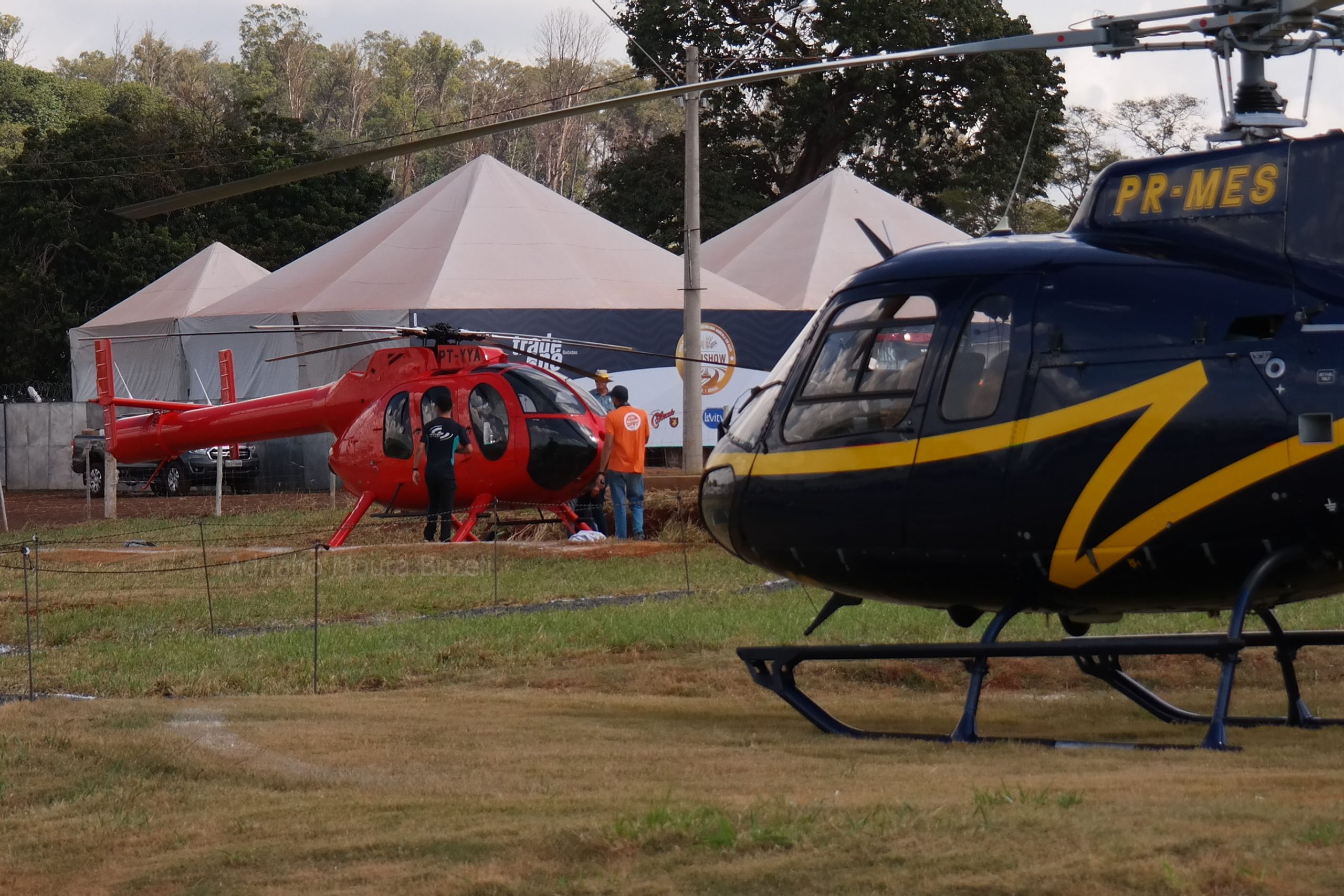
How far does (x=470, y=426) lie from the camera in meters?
20.3

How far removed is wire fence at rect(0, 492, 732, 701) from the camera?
13.7 m

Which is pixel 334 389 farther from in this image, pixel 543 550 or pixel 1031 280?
pixel 1031 280

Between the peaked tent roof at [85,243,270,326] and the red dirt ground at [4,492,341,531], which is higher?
the peaked tent roof at [85,243,270,326]

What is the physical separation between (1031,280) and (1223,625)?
254 inches

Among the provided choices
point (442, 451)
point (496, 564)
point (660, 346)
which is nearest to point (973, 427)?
point (496, 564)

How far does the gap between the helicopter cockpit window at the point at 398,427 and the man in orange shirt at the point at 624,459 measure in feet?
8.46

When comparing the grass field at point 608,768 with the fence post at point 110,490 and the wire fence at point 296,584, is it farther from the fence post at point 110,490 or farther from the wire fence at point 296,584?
the fence post at point 110,490

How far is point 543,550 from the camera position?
19.5 metres

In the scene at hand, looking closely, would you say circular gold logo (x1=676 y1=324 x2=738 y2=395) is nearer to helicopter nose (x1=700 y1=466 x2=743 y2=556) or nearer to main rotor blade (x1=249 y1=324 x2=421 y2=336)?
main rotor blade (x1=249 y1=324 x2=421 y2=336)

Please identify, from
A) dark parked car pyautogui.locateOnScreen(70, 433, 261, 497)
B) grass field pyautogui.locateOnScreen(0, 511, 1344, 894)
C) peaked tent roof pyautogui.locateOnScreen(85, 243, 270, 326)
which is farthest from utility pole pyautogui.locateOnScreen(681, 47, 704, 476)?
peaked tent roof pyautogui.locateOnScreen(85, 243, 270, 326)

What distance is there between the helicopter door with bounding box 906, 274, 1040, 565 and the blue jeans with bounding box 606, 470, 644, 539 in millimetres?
12632

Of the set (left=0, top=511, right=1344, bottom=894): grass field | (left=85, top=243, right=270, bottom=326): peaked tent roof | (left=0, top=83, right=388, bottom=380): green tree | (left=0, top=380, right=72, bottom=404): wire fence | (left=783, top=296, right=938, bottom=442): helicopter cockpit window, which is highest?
(left=0, top=83, right=388, bottom=380): green tree

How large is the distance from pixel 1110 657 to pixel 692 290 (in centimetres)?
1696

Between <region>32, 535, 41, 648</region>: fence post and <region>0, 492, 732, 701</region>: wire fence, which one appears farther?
<region>32, 535, 41, 648</region>: fence post
